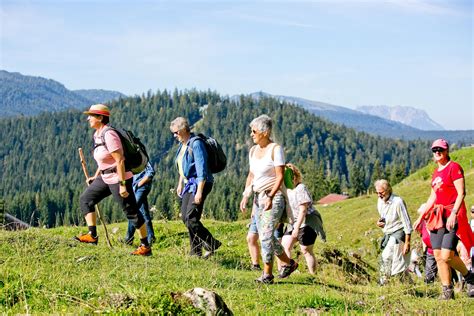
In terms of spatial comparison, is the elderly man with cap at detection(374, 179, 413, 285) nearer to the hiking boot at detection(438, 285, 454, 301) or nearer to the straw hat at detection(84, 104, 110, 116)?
the hiking boot at detection(438, 285, 454, 301)

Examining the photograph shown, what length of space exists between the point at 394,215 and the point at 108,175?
4.86 meters

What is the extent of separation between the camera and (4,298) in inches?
247

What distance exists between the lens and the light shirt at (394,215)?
10641 millimetres

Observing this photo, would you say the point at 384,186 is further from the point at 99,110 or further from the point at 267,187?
the point at 99,110

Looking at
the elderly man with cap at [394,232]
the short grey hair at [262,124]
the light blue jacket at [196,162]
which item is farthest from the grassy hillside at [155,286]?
the short grey hair at [262,124]

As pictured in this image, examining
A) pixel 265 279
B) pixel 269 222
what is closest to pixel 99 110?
pixel 269 222

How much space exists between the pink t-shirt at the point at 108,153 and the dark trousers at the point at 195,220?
1131 millimetres

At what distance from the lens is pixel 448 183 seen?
30.0 ft

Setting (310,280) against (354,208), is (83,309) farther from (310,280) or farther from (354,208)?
(354,208)

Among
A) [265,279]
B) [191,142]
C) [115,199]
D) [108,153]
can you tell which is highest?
[191,142]

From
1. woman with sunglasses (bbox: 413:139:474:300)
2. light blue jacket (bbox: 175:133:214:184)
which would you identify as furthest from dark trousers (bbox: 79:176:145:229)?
woman with sunglasses (bbox: 413:139:474:300)

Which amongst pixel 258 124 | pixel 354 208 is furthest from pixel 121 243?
pixel 354 208

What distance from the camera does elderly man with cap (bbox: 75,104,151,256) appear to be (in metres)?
9.84

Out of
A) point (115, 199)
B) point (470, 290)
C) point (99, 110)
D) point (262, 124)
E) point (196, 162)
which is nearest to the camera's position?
point (262, 124)
